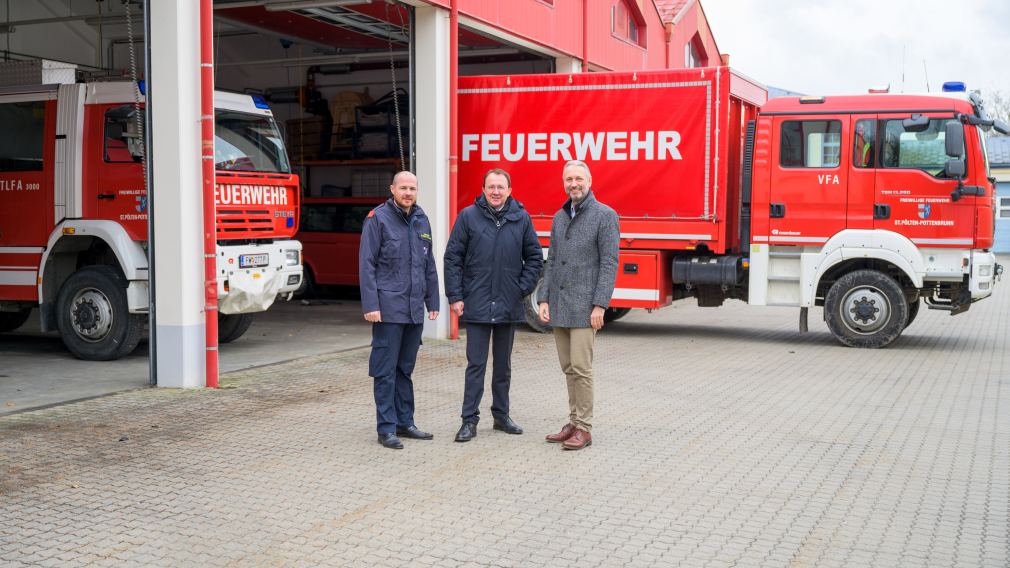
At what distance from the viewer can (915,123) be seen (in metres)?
12.3

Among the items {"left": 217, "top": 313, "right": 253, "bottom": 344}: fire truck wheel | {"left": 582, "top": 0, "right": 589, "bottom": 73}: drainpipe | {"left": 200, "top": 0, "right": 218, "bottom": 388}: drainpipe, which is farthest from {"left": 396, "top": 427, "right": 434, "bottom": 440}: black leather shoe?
{"left": 582, "top": 0, "right": 589, "bottom": 73}: drainpipe

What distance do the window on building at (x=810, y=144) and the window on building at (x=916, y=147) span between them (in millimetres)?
559

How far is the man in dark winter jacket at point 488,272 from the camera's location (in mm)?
7391

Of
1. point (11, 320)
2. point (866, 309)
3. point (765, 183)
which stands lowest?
point (11, 320)

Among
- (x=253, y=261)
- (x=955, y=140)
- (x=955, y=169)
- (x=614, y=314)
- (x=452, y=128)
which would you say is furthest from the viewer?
(x=614, y=314)

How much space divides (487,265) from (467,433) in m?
1.18

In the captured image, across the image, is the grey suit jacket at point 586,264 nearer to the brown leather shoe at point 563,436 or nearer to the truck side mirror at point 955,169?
the brown leather shoe at point 563,436

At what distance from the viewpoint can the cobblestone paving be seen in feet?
17.0

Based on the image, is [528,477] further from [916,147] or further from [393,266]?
[916,147]

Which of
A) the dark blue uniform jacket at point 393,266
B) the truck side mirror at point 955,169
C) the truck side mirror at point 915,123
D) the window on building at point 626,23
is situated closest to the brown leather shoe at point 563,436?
the dark blue uniform jacket at point 393,266

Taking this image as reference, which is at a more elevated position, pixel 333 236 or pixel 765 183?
pixel 765 183

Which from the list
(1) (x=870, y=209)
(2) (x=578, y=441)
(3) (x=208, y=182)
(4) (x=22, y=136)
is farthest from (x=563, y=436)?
(4) (x=22, y=136)

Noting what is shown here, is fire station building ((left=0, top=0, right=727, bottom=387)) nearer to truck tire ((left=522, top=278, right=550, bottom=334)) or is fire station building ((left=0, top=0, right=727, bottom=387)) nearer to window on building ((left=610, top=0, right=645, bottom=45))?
window on building ((left=610, top=0, right=645, bottom=45))

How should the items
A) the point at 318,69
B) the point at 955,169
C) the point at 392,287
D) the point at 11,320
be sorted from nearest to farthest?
the point at 392,287 → the point at 955,169 → the point at 11,320 → the point at 318,69
